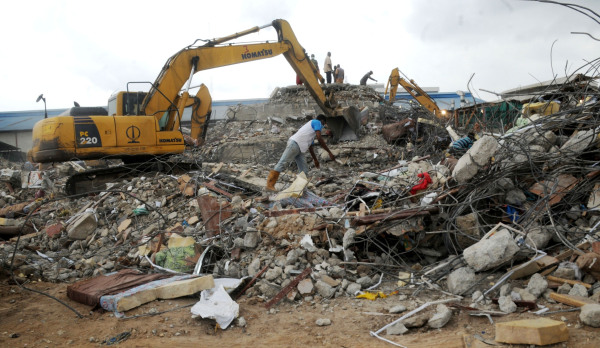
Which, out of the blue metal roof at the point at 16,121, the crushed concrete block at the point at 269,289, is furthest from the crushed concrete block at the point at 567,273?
the blue metal roof at the point at 16,121

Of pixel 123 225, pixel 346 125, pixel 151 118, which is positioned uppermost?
pixel 151 118

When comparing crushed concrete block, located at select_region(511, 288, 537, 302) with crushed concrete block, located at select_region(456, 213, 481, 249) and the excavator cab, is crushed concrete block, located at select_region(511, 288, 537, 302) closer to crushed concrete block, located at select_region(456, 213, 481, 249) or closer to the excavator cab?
crushed concrete block, located at select_region(456, 213, 481, 249)

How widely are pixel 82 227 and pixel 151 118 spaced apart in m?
3.01

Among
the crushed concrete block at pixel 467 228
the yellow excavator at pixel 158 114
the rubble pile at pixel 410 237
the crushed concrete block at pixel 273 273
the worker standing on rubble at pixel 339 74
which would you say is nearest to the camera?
the rubble pile at pixel 410 237

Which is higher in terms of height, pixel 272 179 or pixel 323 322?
pixel 272 179

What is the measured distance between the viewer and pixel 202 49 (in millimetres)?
9195

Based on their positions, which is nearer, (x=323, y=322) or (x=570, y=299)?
(x=570, y=299)

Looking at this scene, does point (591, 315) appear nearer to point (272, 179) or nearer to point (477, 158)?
point (477, 158)

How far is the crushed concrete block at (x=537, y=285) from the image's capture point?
11.0ft

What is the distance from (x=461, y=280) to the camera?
3.69 metres

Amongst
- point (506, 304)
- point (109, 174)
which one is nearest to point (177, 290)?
point (506, 304)

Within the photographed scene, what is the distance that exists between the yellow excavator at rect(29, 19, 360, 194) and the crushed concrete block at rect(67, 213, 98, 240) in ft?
7.20

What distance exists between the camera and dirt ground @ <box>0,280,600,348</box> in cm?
297

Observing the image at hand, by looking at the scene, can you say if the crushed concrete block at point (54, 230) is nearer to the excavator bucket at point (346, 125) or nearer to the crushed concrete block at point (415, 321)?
the crushed concrete block at point (415, 321)
